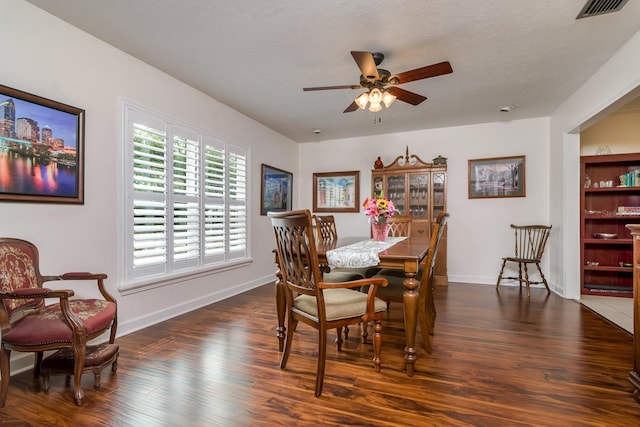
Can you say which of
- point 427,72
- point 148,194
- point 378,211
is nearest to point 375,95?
point 427,72

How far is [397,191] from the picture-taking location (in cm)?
518

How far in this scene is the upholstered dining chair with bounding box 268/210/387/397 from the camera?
182cm

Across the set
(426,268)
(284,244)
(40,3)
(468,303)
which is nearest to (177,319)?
(284,244)

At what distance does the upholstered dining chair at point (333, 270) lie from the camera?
2862 millimetres

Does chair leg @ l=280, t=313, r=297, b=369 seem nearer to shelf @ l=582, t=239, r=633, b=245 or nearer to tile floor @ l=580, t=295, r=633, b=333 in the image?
tile floor @ l=580, t=295, r=633, b=333

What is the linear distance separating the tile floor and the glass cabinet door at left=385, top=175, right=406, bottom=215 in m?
2.63

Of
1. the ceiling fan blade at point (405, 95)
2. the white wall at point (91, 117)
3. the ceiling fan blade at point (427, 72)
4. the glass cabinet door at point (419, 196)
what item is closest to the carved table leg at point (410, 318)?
the ceiling fan blade at point (427, 72)

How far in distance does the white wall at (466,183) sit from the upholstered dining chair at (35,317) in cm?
456

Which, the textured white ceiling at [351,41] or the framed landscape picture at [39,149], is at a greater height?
the textured white ceiling at [351,41]

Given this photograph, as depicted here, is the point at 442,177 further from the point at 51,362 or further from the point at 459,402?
the point at 51,362

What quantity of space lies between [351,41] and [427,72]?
2.27 feet

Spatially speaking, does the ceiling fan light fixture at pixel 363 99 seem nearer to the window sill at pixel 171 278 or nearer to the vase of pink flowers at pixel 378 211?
the vase of pink flowers at pixel 378 211

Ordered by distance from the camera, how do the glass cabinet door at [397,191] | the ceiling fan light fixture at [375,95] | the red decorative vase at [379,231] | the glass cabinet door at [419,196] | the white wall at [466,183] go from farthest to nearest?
the glass cabinet door at [397,191] → the glass cabinet door at [419,196] → the white wall at [466,183] → the red decorative vase at [379,231] → the ceiling fan light fixture at [375,95]

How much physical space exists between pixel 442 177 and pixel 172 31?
13.6 ft
